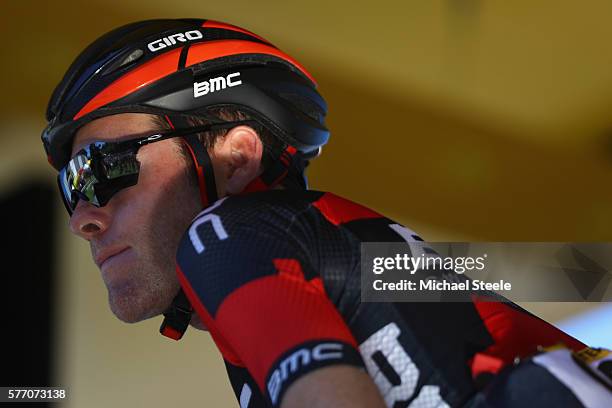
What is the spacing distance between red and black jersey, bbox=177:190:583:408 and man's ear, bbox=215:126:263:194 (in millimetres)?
266

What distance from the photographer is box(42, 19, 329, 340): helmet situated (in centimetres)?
150

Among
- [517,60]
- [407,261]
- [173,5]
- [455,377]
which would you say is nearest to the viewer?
[455,377]

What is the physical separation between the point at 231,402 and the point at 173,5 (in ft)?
5.08

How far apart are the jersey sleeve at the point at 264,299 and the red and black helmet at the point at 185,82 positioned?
460mm

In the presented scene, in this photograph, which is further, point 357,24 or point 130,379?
point 357,24

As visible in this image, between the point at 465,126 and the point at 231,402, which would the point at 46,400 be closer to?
the point at 231,402

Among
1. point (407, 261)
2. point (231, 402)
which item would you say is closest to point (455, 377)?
point (407, 261)

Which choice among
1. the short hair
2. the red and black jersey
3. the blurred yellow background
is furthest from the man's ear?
the blurred yellow background

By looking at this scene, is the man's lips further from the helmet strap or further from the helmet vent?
the helmet vent

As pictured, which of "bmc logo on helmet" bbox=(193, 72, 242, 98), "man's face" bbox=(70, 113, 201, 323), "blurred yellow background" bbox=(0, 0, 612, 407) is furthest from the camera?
"blurred yellow background" bbox=(0, 0, 612, 407)

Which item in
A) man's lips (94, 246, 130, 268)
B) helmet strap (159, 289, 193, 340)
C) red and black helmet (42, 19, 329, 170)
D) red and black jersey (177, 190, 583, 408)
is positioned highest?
red and black helmet (42, 19, 329, 170)

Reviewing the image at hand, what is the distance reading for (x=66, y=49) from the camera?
3139mm

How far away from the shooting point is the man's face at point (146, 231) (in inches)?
55.6

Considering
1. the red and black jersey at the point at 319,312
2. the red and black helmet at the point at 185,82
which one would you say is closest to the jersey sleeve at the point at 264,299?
the red and black jersey at the point at 319,312
